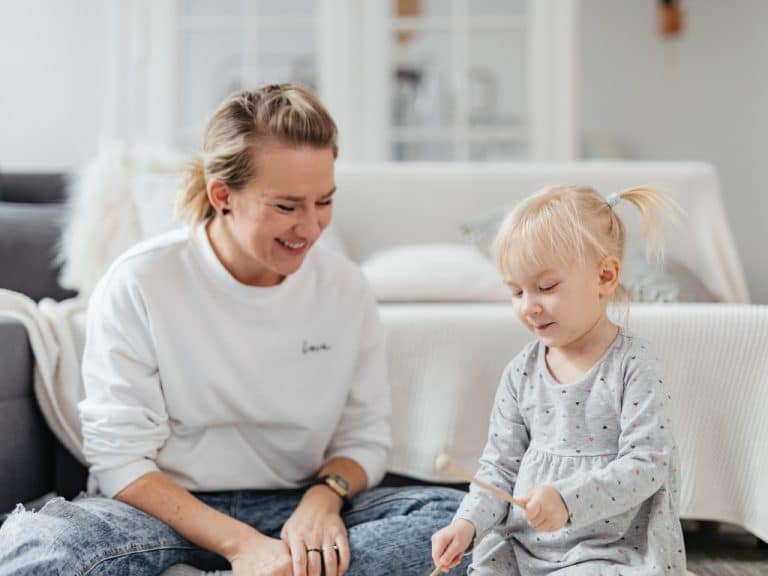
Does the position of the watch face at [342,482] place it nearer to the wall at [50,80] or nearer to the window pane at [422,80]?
the window pane at [422,80]

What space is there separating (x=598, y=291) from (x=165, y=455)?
2.27 feet

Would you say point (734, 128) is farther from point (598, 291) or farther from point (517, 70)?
point (598, 291)

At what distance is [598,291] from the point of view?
1185mm

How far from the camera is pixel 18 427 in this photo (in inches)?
62.1

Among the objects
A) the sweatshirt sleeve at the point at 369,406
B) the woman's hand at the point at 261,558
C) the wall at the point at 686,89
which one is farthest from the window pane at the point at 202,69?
the woman's hand at the point at 261,558

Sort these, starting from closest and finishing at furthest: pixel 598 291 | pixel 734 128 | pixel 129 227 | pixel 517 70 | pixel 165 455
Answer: pixel 598 291, pixel 165 455, pixel 129 227, pixel 517 70, pixel 734 128

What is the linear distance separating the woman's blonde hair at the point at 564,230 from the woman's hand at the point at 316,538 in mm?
430

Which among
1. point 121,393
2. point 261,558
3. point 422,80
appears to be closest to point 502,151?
point 422,80

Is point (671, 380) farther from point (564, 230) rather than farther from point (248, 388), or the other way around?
point (248, 388)

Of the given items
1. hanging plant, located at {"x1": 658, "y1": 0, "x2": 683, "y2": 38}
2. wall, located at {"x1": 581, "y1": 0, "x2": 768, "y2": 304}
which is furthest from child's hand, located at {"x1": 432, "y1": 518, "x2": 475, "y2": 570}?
hanging plant, located at {"x1": 658, "y1": 0, "x2": 683, "y2": 38}

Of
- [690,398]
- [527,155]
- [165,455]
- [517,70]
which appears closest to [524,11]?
[517,70]

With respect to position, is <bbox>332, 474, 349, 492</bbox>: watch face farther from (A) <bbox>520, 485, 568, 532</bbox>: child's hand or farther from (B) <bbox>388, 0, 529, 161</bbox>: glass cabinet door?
(B) <bbox>388, 0, 529, 161</bbox>: glass cabinet door

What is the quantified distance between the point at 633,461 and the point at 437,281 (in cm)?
95

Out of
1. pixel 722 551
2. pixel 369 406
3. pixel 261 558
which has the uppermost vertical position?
pixel 369 406
